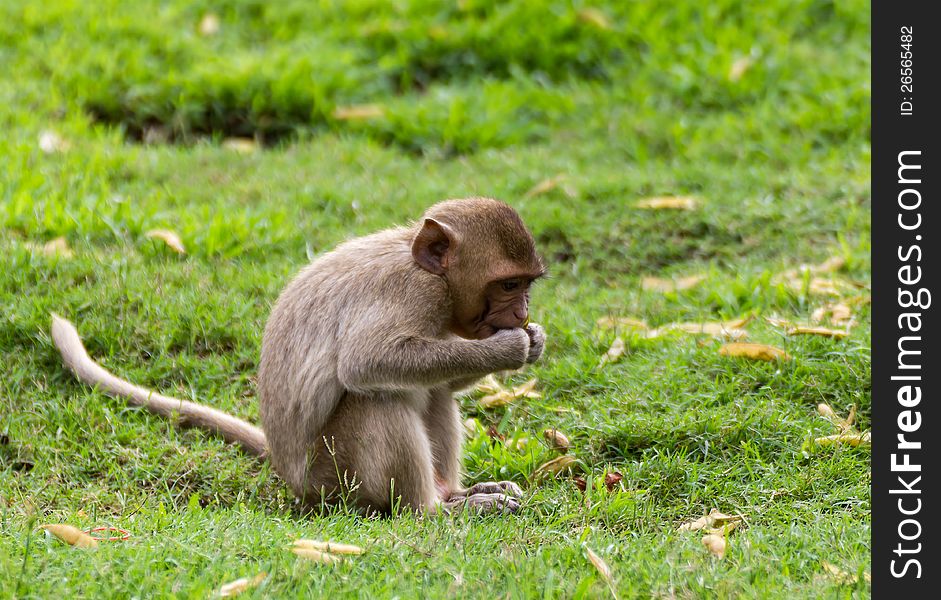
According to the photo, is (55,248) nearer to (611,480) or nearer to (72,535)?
(72,535)

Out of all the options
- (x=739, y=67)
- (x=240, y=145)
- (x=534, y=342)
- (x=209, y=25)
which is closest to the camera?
(x=534, y=342)

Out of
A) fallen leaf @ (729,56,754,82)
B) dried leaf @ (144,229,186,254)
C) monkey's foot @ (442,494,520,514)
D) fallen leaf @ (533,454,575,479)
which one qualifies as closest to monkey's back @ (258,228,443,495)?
monkey's foot @ (442,494,520,514)

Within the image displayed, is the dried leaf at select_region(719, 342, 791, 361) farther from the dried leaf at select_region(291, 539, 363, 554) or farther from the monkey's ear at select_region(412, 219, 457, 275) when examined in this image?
the dried leaf at select_region(291, 539, 363, 554)

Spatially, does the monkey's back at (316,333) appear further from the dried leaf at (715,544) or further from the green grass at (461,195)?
the dried leaf at (715,544)

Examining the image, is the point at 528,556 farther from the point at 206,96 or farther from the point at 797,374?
the point at 206,96

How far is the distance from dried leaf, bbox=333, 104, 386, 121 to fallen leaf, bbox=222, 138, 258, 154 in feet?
2.26

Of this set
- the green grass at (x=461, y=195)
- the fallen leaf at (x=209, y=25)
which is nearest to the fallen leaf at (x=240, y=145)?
the green grass at (x=461, y=195)

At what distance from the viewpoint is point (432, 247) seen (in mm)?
5152

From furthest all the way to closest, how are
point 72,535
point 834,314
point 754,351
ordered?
point 834,314 < point 754,351 < point 72,535

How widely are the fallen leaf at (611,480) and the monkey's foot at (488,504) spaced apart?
1.36 ft

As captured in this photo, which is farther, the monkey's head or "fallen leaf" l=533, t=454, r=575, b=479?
"fallen leaf" l=533, t=454, r=575, b=479

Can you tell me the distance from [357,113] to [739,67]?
3072mm

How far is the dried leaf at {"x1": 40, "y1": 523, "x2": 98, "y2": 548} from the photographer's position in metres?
4.36

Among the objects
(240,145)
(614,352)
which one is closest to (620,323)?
(614,352)
